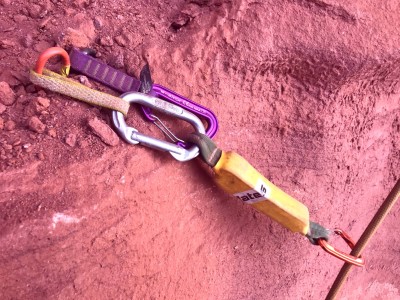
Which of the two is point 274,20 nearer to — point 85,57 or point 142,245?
point 85,57

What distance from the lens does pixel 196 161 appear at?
0.86m

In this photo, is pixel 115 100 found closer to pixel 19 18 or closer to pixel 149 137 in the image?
pixel 149 137

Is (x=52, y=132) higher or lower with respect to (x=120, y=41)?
lower

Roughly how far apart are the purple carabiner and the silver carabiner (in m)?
0.02

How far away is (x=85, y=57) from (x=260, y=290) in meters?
0.65

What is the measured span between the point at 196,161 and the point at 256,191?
0.41 feet

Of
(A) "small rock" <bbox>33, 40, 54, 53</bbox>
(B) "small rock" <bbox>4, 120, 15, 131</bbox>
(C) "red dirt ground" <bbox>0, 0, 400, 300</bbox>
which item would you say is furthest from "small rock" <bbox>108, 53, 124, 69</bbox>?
(B) "small rock" <bbox>4, 120, 15, 131</bbox>

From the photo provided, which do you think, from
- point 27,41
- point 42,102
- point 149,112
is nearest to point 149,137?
point 149,112

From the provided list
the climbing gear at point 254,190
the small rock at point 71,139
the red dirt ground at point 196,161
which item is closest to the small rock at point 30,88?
the red dirt ground at point 196,161

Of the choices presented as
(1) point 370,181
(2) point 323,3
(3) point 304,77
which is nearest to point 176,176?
(3) point 304,77

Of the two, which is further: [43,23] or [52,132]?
[43,23]

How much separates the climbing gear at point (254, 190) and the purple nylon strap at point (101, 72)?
0.46 feet

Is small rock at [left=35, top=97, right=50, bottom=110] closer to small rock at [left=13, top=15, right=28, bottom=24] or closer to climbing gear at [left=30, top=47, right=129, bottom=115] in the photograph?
climbing gear at [left=30, top=47, right=129, bottom=115]

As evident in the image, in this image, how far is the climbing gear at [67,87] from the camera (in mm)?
712
